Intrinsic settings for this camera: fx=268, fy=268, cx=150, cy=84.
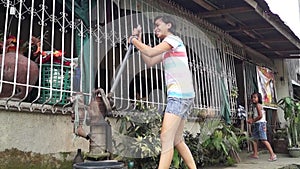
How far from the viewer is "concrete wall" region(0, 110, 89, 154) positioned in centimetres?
201

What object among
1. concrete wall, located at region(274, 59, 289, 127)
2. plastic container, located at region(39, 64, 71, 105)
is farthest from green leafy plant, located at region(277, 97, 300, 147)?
plastic container, located at region(39, 64, 71, 105)

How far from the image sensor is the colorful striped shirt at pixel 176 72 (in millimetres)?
2088

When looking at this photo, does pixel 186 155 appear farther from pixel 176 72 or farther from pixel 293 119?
pixel 293 119

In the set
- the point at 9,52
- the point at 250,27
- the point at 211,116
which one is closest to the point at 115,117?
the point at 9,52

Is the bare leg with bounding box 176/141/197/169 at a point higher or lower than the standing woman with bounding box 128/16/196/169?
lower

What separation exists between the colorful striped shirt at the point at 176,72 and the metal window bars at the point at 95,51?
89 centimetres

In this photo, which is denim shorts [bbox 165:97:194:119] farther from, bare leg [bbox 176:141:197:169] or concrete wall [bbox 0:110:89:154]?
concrete wall [bbox 0:110:89:154]

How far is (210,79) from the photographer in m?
4.84

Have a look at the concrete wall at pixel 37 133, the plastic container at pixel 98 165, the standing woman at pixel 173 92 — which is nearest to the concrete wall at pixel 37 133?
the concrete wall at pixel 37 133

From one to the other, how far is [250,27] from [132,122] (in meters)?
3.57

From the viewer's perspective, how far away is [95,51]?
9.84ft

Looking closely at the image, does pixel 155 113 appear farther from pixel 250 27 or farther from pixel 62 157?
pixel 250 27

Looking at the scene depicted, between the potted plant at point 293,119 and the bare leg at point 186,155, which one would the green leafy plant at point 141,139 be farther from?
the potted plant at point 293,119

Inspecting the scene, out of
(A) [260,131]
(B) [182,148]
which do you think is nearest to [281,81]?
(A) [260,131]
